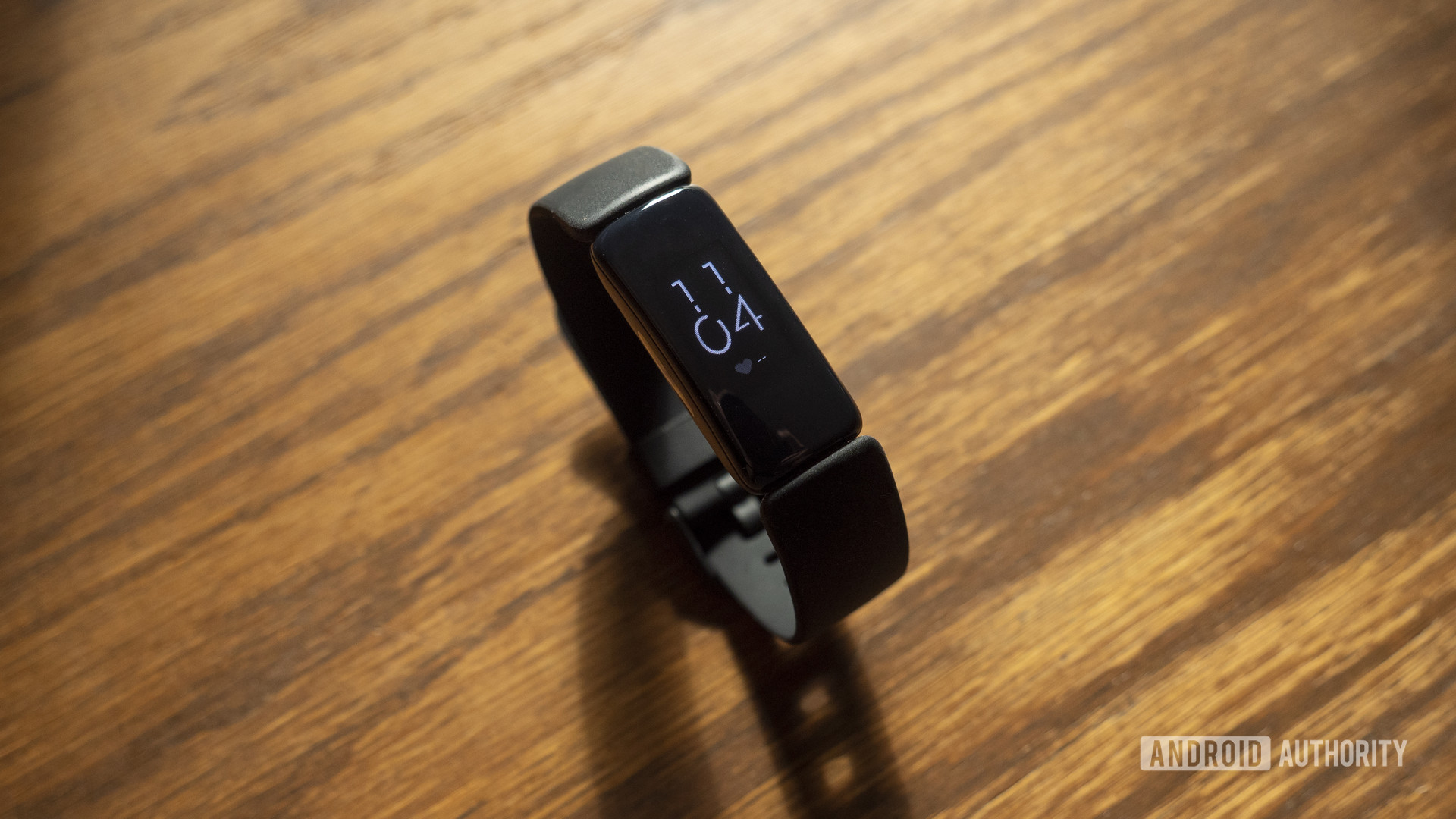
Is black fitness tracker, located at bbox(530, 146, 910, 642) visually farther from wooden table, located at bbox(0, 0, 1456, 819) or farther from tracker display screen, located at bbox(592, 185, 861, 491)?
wooden table, located at bbox(0, 0, 1456, 819)

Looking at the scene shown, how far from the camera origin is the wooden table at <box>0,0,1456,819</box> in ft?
1.84

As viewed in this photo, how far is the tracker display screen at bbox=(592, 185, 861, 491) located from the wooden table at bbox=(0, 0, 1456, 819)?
199mm

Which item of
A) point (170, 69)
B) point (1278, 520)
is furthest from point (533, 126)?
point (1278, 520)

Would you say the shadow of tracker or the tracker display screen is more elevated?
the tracker display screen

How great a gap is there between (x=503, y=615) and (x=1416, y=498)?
591mm

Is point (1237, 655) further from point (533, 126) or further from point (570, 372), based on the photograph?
point (533, 126)

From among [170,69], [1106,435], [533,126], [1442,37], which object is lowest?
[1106,435]

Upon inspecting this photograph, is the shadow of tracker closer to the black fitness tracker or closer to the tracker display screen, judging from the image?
the black fitness tracker

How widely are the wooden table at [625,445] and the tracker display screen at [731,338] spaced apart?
0.65 feet

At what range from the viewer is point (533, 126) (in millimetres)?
729

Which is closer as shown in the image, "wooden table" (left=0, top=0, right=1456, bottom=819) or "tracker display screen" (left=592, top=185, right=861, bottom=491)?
"tracker display screen" (left=592, top=185, right=861, bottom=491)

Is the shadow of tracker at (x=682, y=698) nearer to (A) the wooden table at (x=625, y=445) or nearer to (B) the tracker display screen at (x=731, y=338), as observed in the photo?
(A) the wooden table at (x=625, y=445)

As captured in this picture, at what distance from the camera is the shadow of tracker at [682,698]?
0.55m

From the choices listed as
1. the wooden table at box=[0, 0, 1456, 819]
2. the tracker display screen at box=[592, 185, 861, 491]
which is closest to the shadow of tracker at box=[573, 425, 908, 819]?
the wooden table at box=[0, 0, 1456, 819]
